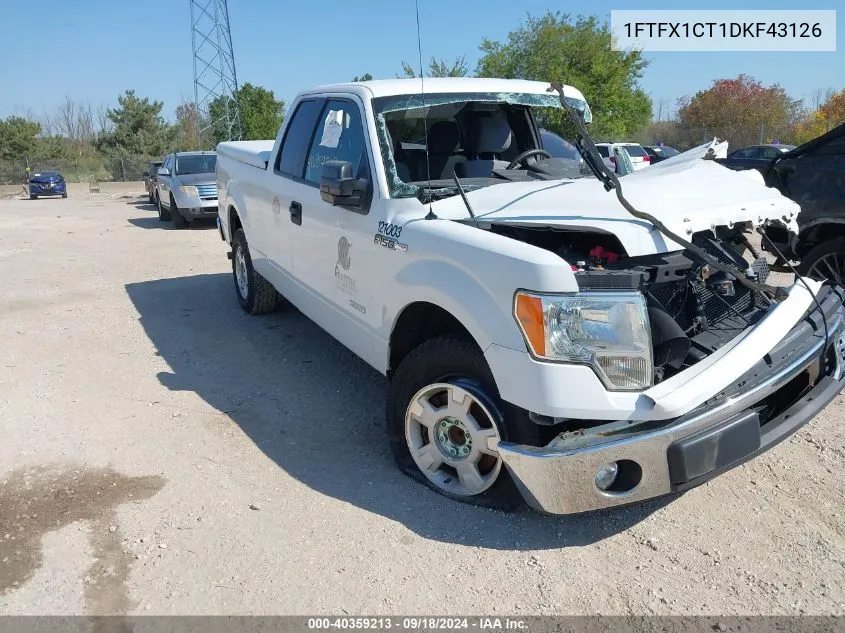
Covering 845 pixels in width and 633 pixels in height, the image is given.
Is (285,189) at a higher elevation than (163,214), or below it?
higher

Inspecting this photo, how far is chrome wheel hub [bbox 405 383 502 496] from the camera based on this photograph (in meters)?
3.11

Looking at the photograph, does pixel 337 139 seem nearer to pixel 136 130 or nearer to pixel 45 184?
pixel 45 184

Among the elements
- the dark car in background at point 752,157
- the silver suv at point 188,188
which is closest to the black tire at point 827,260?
the silver suv at point 188,188

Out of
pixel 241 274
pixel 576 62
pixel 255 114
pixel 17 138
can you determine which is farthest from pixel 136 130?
pixel 241 274

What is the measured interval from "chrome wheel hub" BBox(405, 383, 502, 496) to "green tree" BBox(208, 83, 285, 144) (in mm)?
29780

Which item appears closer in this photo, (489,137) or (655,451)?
(655,451)

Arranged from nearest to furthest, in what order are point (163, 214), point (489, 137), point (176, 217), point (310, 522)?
1. point (310, 522)
2. point (489, 137)
3. point (176, 217)
4. point (163, 214)

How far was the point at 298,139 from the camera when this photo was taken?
4.97 m

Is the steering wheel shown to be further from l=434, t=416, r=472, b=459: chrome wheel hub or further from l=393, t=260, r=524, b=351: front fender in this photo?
l=434, t=416, r=472, b=459: chrome wheel hub

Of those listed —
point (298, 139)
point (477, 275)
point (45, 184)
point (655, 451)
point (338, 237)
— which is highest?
point (45, 184)

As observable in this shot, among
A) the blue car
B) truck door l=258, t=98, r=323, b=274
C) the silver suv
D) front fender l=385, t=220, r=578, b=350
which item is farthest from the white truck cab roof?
the blue car

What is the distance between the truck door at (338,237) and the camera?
3.84 metres

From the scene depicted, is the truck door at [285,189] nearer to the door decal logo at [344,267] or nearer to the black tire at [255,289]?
the door decal logo at [344,267]

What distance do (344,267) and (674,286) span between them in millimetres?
1851
